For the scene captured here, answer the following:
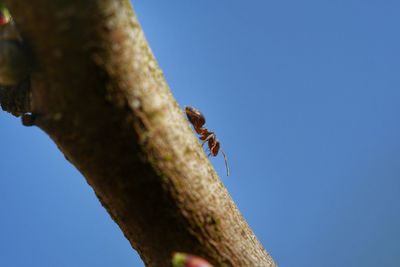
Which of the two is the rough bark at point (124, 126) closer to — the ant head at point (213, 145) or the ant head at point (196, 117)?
the ant head at point (196, 117)

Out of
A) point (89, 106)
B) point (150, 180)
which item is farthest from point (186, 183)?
point (89, 106)

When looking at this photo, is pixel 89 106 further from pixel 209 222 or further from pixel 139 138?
pixel 209 222

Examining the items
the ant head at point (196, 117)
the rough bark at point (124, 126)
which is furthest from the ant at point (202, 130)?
the rough bark at point (124, 126)

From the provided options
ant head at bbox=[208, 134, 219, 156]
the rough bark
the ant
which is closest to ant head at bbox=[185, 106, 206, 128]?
the ant

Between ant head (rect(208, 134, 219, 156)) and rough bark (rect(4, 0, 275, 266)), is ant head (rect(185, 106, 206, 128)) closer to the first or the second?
ant head (rect(208, 134, 219, 156))

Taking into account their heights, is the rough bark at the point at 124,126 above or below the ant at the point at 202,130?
below

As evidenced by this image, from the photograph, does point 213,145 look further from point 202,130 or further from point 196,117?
point 196,117
